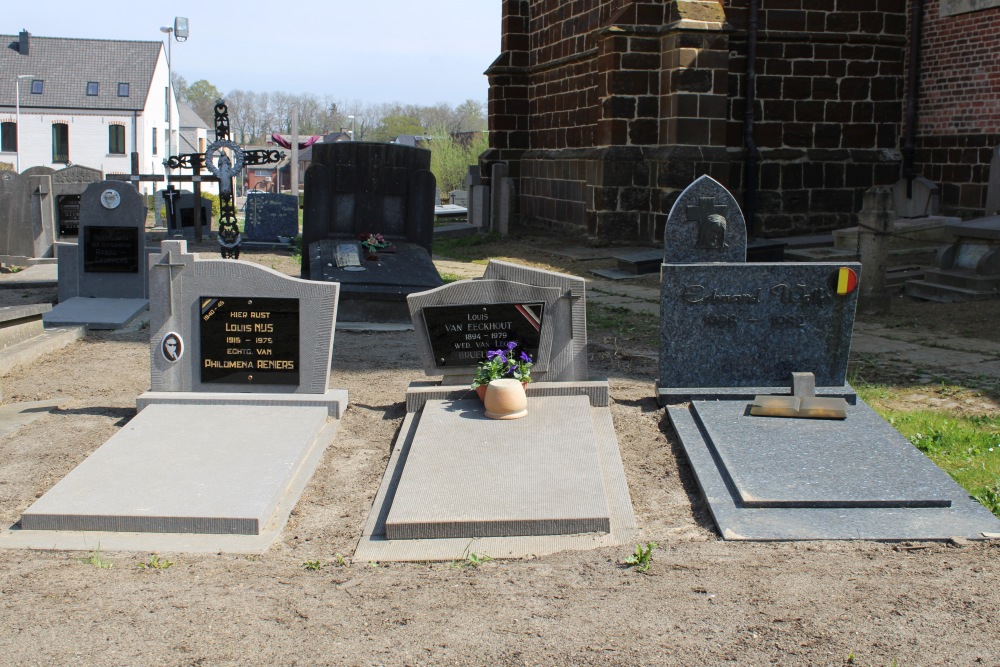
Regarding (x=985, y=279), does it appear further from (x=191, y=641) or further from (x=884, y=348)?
(x=191, y=641)

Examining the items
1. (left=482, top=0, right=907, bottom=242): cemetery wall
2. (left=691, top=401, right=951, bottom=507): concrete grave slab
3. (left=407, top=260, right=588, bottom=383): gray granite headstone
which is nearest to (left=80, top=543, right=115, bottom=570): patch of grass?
(left=407, top=260, right=588, bottom=383): gray granite headstone

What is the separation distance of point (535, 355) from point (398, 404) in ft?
3.38

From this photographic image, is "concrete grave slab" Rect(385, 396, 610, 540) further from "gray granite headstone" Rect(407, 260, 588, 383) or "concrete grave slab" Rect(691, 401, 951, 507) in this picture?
"concrete grave slab" Rect(691, 401, 951, 507)

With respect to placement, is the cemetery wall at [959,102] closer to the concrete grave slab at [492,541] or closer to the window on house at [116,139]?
the concrete grave slab at [492,541]

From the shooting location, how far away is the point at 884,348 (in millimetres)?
8828

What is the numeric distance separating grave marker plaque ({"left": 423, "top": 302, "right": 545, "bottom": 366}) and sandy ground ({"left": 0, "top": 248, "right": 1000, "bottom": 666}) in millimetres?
1619

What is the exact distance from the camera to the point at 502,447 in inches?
221

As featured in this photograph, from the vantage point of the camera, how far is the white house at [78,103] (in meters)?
56.8

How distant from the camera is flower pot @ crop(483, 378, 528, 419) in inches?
238

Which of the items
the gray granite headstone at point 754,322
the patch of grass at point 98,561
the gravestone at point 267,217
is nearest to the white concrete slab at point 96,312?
the patch of grass at point 98,561

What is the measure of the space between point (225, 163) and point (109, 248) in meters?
6.79

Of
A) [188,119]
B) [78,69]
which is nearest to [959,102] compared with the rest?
[78,69]

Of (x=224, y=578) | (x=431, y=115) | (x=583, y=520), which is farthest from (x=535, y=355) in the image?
(x=431, y=115)

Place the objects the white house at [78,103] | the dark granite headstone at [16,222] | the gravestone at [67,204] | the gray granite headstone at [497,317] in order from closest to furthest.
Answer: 1. the gray granite headstone at [497,317]
2. the dark granite headstone at [16,222]
3. the gravestone at [67,204]
4. the white house at [78,103]
